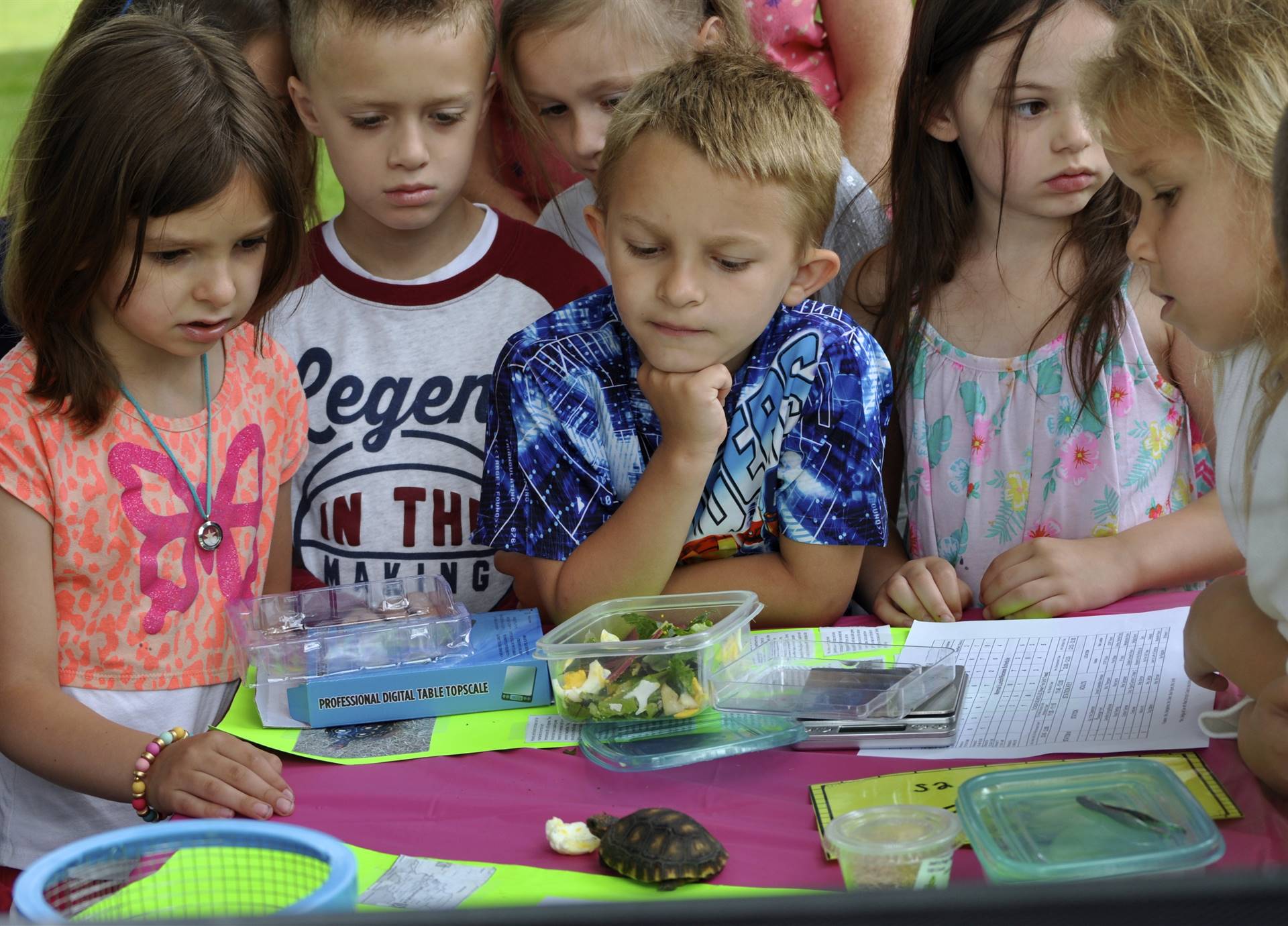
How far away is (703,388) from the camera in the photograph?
1.26 meters

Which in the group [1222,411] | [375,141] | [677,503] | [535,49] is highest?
[535,49]

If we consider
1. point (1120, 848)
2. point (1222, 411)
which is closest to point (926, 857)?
point (1120, 848)

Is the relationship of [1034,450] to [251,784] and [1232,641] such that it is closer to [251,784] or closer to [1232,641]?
[1232,641]

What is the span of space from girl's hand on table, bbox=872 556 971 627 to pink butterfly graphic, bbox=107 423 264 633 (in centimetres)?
71

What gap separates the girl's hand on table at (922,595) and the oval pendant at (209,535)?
721mm

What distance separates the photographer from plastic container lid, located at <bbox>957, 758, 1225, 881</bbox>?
71 centimetres

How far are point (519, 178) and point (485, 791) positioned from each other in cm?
143

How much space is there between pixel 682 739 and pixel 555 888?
221 millimetres

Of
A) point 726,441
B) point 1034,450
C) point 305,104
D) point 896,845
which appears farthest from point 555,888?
point 305,104

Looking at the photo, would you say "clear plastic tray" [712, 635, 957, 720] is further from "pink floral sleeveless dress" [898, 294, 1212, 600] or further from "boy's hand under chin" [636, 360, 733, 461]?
"pink floral sleeveless dress" [898, 294, 1212, 600]

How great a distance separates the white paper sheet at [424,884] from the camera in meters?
0.77

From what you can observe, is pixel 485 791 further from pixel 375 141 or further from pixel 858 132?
pixel 858 132

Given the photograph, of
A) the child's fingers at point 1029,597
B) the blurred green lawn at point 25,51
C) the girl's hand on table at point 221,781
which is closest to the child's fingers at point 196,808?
the girl's hand on table at point 221,781

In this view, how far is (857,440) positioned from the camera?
4.30 feet
